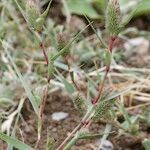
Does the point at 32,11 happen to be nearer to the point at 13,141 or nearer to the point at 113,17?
the point at 113,17

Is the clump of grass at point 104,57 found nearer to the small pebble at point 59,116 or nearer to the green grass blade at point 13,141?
the green grass blade at point 13,141

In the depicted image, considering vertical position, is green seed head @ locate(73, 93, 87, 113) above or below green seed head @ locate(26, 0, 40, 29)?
below

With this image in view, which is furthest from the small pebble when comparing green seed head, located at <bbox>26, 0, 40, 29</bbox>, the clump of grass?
green seed head, located at <bbox>26, 0, 40, 29</bbox>

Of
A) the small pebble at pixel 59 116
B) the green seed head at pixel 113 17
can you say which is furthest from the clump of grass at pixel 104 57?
the small pebble at pixel 59 116

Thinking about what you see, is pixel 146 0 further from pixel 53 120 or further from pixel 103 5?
pixel 53 120

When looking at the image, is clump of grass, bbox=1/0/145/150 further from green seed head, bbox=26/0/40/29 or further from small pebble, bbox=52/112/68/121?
small pebble, bbox=52/112/68/121

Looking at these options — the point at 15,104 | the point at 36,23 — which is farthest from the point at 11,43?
the point at 36,23

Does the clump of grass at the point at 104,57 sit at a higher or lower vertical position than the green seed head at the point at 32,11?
lower

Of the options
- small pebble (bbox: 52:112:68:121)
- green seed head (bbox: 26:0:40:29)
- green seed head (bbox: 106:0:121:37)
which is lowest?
small pebble (bbox: 52:112:68:121)

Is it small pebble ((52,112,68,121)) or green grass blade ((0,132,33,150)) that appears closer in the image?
green grass blade ((0,132,33,150))
